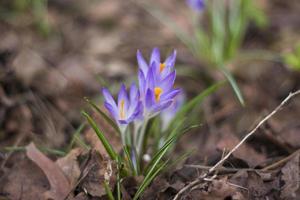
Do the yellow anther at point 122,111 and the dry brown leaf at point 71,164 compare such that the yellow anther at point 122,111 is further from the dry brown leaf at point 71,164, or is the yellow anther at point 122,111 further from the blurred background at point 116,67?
the blurred background at point 116,67

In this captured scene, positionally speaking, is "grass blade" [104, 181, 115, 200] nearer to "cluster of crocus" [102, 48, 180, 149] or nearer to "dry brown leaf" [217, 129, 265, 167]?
"cluster of crocus" [102, 48, 180, 149]

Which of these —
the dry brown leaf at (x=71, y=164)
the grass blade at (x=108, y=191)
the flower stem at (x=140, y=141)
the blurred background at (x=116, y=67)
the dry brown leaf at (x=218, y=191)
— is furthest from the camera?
the blurred background at (x=116, y=67)

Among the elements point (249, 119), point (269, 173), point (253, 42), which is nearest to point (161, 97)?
A: point (269, 173)

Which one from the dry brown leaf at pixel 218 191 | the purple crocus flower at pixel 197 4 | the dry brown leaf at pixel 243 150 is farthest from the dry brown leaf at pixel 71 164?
the purple crocus flower at pixel 197 4

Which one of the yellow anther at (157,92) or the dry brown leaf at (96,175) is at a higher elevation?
the yellow anther at (157,92)

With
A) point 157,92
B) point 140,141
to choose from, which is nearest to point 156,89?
point 157,92

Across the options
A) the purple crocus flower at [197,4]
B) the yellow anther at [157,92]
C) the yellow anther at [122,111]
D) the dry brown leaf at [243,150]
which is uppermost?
the purple crocus flower at [197,4]

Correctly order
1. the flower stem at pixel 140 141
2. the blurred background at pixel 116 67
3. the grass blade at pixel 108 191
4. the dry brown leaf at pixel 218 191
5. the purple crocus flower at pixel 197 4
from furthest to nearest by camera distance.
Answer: the purple crocus flower at pixel 197 4
the blurred background at pixel 116 67
the flower stem at pixel 140 141
the dry brown leaf at pixel 218 191
the grass blade at pixel 108 191

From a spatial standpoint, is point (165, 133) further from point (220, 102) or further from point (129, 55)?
point (129, 55)
